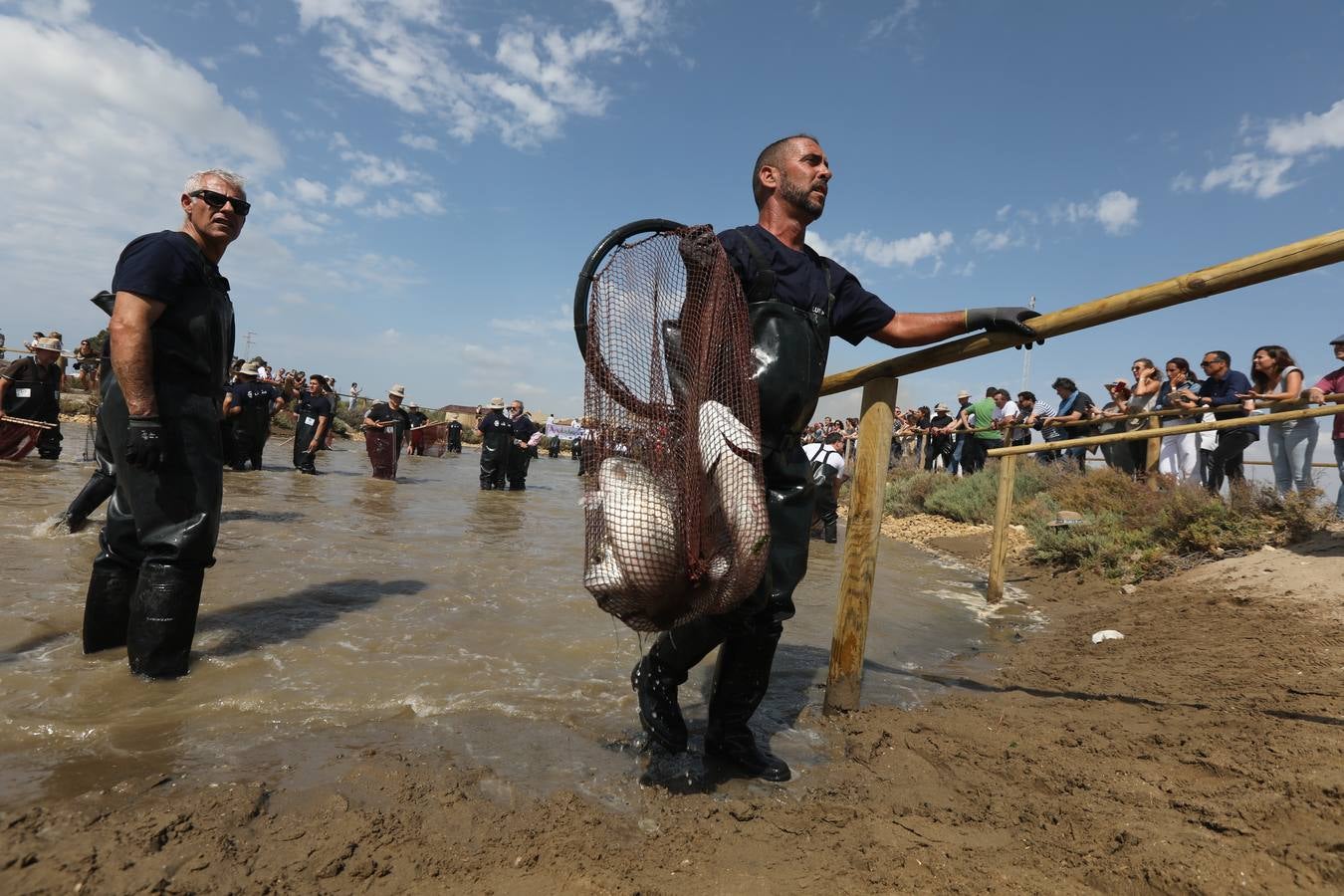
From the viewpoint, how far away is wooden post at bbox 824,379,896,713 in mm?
2967

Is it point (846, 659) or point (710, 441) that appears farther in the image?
point (846, 659)

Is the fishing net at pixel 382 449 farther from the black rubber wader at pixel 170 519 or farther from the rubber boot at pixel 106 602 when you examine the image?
the black rubber wader at pixel 170 519

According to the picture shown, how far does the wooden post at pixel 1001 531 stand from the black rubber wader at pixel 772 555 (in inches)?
157

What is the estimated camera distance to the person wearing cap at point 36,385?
9.95 m

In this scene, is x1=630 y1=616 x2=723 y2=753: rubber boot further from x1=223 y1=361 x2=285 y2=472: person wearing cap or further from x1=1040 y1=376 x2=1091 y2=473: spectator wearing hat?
x1=223 y1=361 x2=285 y2=472: person wearing cap

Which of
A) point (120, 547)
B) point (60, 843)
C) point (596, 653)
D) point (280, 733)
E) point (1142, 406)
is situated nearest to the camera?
point (60, 843)

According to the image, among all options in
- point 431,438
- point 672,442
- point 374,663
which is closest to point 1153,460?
point 672,442

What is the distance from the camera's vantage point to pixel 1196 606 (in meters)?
4.83

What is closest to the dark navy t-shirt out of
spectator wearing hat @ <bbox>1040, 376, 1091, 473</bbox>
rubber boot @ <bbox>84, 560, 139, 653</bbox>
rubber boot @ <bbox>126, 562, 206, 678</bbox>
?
rubber boot @ <bbox>126, 562, 206, 678</bbox>

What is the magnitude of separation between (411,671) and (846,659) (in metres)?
1.81

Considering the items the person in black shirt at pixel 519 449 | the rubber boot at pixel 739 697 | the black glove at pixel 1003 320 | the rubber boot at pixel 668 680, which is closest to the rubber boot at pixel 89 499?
the rubber boot at pixel 668 680

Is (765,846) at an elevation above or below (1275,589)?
below

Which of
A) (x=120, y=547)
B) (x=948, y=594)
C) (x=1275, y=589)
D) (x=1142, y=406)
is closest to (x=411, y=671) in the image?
(x=120, y=547)

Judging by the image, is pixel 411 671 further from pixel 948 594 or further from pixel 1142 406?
pixel 1142 406
